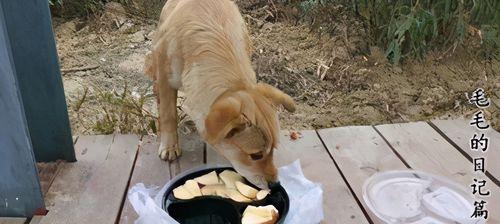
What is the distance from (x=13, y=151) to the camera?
1.86 meters

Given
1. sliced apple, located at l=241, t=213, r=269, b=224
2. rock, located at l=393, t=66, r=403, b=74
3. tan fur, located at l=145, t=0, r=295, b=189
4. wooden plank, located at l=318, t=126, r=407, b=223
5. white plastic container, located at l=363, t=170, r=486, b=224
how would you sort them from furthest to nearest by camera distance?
Answer: rock, located at l=393, t=66, r=403, b=74, wooden plank, located at l=318, t=126, r=407, b=223, white plastic container, located at l=363, t=170, r=486, b=224, tan fur, located at l=145, t=0, r=295, b=189, sliced apple, located at l=241, t=213, r=269, b=224

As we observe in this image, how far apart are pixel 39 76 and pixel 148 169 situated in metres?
0.61

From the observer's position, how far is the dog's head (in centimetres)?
178

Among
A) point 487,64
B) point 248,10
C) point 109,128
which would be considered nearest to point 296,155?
point 109,128

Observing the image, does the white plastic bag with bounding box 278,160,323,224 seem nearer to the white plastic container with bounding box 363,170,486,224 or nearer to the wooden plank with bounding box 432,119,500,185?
the white plastic container with bounding box 363,170,486,224

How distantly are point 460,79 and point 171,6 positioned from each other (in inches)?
85.7

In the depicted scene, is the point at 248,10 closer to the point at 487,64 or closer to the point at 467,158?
the point at 487,64

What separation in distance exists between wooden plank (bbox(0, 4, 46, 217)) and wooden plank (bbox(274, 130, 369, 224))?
105 centimetres

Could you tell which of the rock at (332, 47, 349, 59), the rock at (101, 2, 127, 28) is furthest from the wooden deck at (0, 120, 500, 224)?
the rock at (101, 2, 127, 28)

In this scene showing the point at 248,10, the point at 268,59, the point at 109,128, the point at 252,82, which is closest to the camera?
the point at 252,82

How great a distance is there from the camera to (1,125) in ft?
5.95

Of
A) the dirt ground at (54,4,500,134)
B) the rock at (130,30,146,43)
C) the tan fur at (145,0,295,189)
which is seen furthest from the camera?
Result: the rock at (130,30,146,43)

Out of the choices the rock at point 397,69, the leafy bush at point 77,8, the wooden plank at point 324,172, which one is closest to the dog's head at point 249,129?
the wooden plank at point 324,172

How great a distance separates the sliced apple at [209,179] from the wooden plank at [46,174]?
26.4 inches
